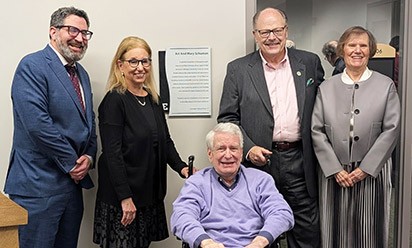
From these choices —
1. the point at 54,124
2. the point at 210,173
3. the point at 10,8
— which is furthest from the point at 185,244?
the point at 10,8

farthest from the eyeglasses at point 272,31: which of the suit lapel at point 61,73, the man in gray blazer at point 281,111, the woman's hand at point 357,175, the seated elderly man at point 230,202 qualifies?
the suit lapel at point 61,73

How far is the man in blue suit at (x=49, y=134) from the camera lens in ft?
7.16

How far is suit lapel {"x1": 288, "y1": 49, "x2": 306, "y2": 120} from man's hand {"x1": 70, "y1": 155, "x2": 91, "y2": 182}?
3.81 feet

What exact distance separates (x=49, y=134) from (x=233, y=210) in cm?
95

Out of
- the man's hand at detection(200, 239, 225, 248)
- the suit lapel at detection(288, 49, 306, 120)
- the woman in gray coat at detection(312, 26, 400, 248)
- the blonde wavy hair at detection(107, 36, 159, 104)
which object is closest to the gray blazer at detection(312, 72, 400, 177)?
the woman in gray coat at detection(312, 26, 400, 248)

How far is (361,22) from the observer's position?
3.18 metres

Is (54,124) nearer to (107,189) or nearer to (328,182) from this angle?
(107,189)

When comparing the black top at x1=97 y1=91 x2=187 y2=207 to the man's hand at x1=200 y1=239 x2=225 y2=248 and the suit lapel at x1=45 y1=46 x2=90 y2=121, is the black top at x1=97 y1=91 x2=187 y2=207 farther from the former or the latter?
the man's hand at x1=200 y1=239 x2=225 y2=248

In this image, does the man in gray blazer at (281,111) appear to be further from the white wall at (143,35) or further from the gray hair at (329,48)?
the gray hair at (329,48)

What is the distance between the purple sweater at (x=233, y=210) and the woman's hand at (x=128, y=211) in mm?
278

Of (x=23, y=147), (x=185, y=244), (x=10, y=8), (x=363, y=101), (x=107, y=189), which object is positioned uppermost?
(x=10, y=8)

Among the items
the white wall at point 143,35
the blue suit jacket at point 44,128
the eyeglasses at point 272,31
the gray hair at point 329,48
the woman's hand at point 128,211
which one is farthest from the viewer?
the gray hair at point 329,48

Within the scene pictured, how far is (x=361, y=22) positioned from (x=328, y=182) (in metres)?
1.31

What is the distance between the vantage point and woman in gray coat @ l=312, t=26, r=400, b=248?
7.75 ft
